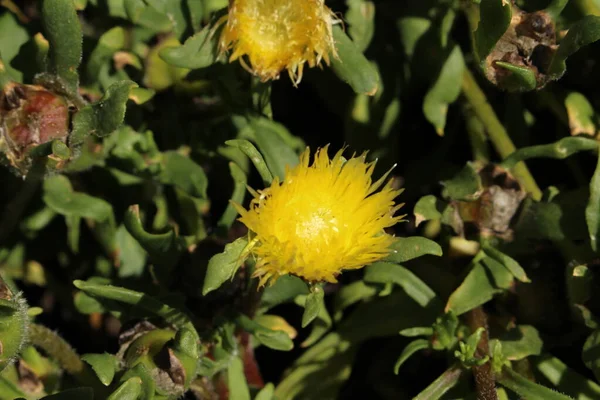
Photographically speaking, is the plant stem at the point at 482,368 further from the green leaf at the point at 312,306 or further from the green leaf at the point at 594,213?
the green leaf at the point at 312,306

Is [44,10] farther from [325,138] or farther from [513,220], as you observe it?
[513,220]

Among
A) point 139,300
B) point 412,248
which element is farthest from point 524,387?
point 139,300

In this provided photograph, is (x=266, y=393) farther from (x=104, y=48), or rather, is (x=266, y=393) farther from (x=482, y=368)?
(x=104, y=48)

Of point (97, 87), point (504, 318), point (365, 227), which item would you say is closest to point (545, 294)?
point (504, 318)

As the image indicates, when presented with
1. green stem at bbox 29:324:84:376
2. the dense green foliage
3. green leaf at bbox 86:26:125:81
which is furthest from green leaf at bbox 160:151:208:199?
green stem at bbox 29:324:84:376

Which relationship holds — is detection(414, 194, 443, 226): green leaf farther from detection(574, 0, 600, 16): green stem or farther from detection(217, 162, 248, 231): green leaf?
detection(574, 0, 600, 16): green stem
